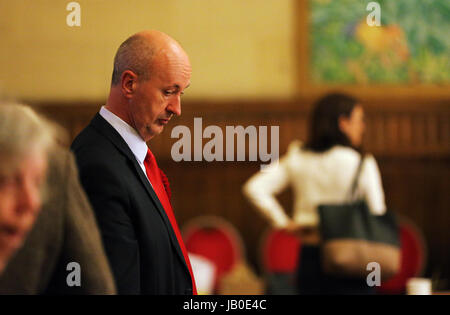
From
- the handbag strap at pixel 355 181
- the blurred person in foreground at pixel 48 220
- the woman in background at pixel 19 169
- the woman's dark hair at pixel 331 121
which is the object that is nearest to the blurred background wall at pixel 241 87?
the woman's dark hair at pixel 331 121

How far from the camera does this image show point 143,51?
60.4 inches

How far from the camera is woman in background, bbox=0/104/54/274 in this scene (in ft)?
3.02

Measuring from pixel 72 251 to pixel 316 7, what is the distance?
6410mm

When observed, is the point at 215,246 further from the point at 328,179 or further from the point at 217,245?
the point at 328,179

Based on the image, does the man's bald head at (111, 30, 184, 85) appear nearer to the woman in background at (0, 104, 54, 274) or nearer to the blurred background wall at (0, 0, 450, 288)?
the woman in background at (0, 104, 54, 274)

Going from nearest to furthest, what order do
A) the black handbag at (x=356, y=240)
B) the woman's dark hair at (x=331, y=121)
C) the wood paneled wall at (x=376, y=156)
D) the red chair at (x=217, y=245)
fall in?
1. the black handbag at (x=356, y=240)
2. the woman's dark hair at (x=331, y=121)
3. the red chair at (x=217, y=245)
4. the wood paneled wall at (x=376, y=156)

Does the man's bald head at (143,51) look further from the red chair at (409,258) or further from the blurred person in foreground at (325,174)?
the red chair at (409,258)

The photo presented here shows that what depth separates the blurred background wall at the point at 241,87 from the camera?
6.97 m

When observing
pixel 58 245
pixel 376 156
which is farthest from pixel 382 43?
pixel 58 245

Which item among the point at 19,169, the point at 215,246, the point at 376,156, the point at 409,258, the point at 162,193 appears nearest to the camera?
the point at 19,169

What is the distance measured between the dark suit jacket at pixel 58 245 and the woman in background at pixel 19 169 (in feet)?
0.12

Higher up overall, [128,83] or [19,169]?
[128,83]

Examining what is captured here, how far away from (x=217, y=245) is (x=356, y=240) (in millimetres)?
3334
